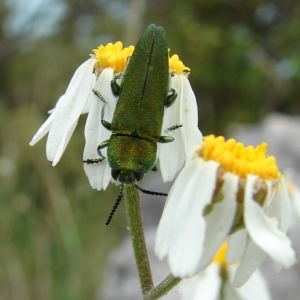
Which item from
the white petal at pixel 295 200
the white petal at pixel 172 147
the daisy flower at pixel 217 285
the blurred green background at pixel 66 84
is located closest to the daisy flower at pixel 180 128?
the white petal at pixel 172 147

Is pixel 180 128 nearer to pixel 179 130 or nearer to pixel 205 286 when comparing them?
pixel 179 130

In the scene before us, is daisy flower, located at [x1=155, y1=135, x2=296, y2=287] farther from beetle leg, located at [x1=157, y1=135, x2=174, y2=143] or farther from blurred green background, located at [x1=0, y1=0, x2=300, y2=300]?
blurred green background, located at [x1=0, y1=0, x2=300, y2=300]

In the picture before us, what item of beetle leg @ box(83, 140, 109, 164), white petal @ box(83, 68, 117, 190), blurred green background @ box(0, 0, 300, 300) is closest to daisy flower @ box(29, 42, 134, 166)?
white petal @ box(83, 68, 117, 190)

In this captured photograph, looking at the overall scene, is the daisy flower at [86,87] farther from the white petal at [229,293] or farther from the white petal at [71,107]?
the white petal at [229,293]

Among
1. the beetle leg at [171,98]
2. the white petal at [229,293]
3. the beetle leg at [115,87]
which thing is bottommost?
the white petal at [229,293]

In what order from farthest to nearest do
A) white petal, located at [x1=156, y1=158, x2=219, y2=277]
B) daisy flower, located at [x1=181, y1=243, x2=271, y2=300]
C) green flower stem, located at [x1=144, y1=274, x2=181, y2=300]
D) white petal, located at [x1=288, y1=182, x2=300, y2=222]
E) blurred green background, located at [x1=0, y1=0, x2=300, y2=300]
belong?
1. blurred green background, located at [x1=0, y1=0, x2=300, y2=300]
2. white petal, located at [x1=288, y1=182, x2=300, y2=222]
3. daisy flower, located at [x1=181, y1=243, x2=271, y2=300]
4. green flower stem, located at [x1=144, y1=274, x2=181, y2=300]
5. white petal, located at [x1=156, y1=158, x2=219, y2=277]

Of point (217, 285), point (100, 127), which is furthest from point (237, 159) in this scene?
point (217, 285)
